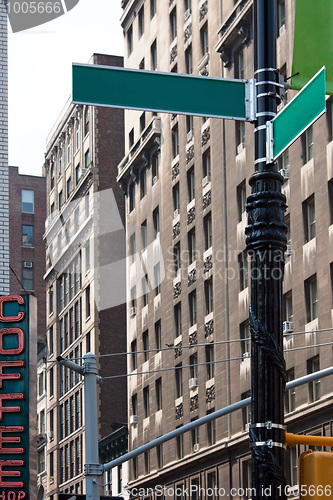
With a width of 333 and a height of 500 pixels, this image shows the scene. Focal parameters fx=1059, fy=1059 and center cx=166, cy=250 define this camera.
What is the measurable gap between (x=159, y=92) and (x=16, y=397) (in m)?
17.2

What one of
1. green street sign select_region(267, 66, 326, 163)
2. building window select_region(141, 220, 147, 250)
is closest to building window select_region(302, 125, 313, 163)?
building window select_region(141, 220, 147, 250)

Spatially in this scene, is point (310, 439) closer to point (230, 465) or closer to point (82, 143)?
point (230, 465)

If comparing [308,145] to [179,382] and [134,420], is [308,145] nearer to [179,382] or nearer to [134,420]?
[179,382]

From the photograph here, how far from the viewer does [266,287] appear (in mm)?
7938

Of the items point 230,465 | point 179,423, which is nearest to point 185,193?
point 179,423

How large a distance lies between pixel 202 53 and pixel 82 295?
97.5 feet

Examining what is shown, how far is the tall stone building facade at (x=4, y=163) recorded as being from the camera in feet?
85.3

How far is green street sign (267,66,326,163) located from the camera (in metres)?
7.97

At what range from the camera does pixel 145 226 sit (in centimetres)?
7344

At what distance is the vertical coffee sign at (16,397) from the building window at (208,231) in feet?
117

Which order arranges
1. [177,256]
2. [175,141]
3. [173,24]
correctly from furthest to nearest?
1. [173,24]
2. [175,141]
3. [177,256]

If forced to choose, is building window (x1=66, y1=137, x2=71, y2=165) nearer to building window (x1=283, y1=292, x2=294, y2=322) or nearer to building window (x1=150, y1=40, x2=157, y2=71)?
building window (x1=150, y1=40, x2=157, y2=71)

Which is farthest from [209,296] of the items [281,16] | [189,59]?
[281,16]

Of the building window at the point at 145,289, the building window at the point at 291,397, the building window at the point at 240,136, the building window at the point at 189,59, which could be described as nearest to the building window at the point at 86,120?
the building window at the point at 145,289
